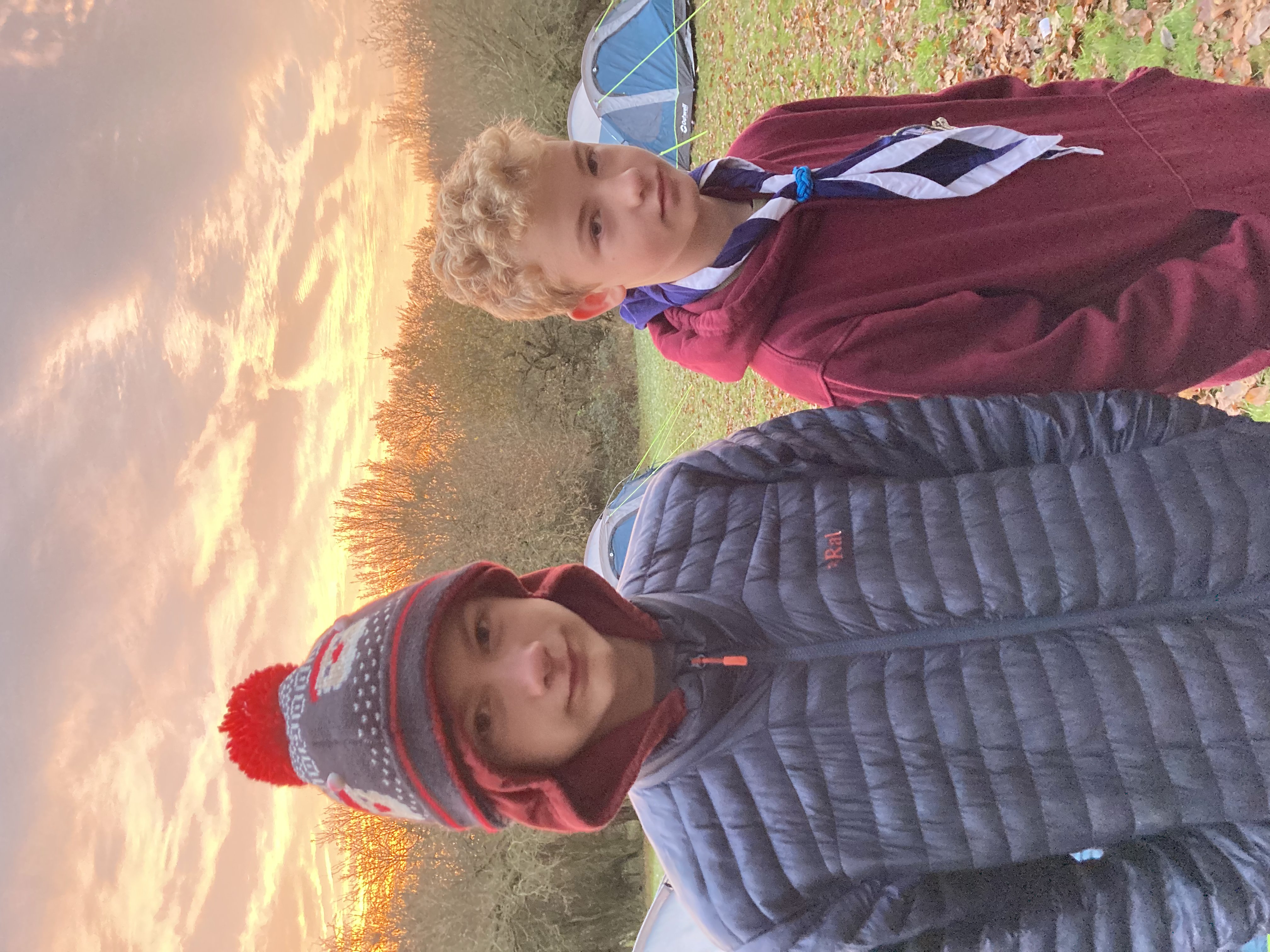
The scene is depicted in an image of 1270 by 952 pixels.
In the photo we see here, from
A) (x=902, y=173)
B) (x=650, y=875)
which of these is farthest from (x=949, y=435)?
(x=650, y=875)

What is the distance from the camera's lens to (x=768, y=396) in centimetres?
553

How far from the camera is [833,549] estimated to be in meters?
1.49

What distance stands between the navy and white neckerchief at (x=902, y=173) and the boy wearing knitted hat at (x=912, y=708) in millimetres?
578

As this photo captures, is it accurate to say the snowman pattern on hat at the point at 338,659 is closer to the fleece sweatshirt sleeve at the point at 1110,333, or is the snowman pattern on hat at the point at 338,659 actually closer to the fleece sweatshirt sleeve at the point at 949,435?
the fleece sweatshirt sleeve at the point at 949,435

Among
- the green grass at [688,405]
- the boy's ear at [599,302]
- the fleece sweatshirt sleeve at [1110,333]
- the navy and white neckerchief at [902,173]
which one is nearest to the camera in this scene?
the fleece sweatshirt sleeve at [1110,333]

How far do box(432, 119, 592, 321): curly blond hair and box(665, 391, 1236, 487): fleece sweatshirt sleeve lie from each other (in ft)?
2.29

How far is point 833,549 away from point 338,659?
92cm

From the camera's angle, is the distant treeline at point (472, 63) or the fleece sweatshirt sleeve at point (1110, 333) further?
the distant treeline at point (472, 63)

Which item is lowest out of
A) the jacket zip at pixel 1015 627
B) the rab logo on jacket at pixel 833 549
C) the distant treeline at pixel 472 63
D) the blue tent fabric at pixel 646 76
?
the jacket zip at pixel 1015 627

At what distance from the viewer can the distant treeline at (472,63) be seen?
10625mm

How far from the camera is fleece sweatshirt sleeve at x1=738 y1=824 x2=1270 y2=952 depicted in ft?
4.07

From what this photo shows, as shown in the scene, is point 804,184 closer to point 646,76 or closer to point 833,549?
point 833,549

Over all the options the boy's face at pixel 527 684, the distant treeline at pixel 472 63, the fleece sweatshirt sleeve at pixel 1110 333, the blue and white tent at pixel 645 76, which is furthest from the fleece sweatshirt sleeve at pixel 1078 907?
the distant treeline at pixel 472 63

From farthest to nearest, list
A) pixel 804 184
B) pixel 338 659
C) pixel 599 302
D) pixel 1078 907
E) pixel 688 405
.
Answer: pixel 688 405 < pixel 599 302 < pixel 804 184 < pixel 338 659 < pixel 1078 907
